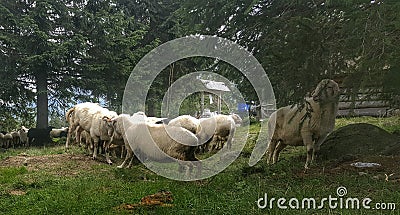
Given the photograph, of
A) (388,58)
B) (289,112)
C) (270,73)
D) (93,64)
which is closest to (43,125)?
(93,64)

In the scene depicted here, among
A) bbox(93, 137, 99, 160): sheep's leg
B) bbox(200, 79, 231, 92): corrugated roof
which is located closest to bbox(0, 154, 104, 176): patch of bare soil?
bbox(93, 137, 99, 160): sheep's leg

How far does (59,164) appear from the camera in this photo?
9039 mm

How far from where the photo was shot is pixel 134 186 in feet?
19.9

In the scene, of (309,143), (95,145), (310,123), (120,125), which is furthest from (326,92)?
(95,145)

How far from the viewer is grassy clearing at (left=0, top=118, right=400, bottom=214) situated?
4.75 meters

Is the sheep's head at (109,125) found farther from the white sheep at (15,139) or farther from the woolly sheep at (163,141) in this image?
the white sheep at (15,139)

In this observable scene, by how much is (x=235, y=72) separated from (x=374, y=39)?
258 centimetres

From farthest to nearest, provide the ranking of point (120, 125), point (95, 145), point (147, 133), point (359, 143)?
point (95, 145), point (120, 125), point (147, 133), point (359, 143)

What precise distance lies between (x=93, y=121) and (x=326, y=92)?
637cm

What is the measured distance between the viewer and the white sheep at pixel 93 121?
405 inches

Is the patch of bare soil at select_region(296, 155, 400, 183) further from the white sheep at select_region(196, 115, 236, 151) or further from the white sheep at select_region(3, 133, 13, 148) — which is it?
the white sheep at select_region(3, 133, 13, 148)

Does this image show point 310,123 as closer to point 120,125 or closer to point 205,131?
point 205,131

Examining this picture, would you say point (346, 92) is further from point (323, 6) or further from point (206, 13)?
point (206, 13)

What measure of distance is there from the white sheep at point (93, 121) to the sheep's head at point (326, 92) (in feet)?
16.7
